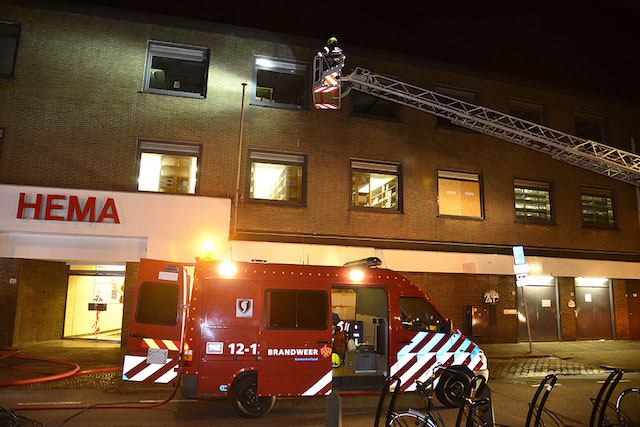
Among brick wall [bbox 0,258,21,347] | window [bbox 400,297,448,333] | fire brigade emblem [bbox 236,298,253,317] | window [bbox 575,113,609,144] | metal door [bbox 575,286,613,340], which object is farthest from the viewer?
window [bbox 575,113,609,144]

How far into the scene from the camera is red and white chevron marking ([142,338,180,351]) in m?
7.54

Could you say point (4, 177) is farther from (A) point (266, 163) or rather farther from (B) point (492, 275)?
(B) point (492, 275)

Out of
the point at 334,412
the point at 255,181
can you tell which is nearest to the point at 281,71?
the point at 255,181

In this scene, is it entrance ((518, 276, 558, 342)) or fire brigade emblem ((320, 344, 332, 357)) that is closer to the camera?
fire brigade emblem ((320, 344, 332, 357))

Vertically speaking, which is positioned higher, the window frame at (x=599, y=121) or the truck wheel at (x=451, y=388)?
the window frame at (x=599, y=121)

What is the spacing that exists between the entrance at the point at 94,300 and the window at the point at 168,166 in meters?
3.59

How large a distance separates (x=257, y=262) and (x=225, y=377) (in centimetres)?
196

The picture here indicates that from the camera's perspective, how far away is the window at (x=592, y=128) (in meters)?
20.0

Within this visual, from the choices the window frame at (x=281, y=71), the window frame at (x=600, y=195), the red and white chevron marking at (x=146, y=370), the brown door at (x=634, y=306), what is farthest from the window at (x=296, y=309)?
the brown door at (x=634, y=306)

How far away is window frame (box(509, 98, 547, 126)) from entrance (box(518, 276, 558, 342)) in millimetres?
6804

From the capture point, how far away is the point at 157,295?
777 centimetres

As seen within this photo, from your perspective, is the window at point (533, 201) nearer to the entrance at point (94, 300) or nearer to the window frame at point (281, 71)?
the window frame at point (281, 71)

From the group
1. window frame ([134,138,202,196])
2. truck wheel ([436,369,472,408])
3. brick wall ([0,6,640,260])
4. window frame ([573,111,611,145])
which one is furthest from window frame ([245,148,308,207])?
window frame ([573,111,611,145])

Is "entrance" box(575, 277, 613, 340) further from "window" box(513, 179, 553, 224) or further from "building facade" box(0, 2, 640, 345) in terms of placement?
"window" box(513, 179, 553, 224)
